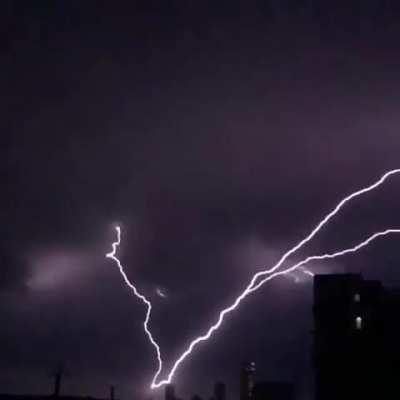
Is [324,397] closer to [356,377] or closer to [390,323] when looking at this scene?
[356,377]

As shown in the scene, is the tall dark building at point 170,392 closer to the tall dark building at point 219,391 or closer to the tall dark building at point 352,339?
the tall dark building at point 219,391

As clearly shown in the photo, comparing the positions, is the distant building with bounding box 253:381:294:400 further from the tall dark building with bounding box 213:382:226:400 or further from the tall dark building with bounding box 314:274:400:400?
the tall dark building with bounding box 314:274:400:400

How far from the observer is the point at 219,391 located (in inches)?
2163

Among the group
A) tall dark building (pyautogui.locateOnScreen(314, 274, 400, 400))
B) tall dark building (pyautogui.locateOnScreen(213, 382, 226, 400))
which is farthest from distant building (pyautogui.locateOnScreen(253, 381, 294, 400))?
tall dark building (pyautogui.locateOnScreen(314, 274, 400, 400))

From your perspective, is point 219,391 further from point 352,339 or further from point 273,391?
point 352,339

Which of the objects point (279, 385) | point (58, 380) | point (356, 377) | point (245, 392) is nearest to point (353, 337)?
point (356, 377)

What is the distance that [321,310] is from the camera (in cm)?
4672

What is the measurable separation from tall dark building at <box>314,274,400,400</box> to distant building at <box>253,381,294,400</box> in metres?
10.7

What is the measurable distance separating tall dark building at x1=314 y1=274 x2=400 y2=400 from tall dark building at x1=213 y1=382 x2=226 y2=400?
397 inches

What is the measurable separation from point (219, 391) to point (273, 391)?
16.8ft

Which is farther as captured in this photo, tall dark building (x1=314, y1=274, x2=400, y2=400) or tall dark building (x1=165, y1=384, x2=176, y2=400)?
tall dark building (x1=165, y1=384, x2=176, y2=400)

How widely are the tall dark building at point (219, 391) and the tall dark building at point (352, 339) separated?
33.1 feet

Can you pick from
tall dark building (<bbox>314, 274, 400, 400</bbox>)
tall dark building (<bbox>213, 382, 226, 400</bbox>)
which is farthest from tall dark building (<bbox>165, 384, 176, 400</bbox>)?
tall dark building (<bbox>314, 274, 400, 400</bbox>)

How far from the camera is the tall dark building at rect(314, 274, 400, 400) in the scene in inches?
1810
